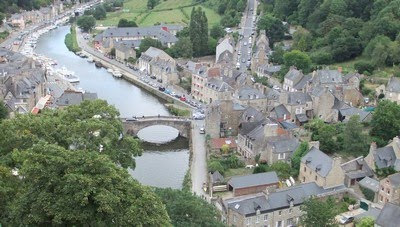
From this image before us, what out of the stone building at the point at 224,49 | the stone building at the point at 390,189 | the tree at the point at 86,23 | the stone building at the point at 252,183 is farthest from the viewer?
the tree at the point at 86,23

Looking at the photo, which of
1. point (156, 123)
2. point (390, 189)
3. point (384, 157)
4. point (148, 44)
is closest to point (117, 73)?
point (148, 44)

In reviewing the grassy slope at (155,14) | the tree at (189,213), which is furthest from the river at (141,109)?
the grassy slope at (155,14)

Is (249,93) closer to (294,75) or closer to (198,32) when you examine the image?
(294,75)

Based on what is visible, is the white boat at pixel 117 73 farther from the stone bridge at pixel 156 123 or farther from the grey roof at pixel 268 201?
the grey roof at pixel 268 201

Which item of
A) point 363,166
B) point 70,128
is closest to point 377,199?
point 363,166

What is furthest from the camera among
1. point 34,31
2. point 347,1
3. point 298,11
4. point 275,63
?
point 34,31

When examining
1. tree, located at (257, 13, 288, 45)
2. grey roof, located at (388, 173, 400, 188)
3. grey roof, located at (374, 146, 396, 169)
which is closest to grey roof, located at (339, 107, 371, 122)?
grey roof, located at (374, 146, 396, 169)

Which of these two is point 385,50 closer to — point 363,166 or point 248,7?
point 363,166
